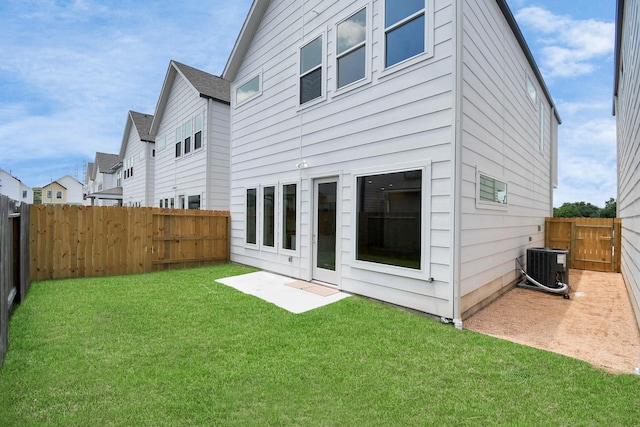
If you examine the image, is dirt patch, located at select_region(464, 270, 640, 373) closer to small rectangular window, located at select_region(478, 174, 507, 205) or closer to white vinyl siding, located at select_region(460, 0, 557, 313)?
white vinyl siding, located at select_region(460, 0, 557, 313)

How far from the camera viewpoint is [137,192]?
18594 mm

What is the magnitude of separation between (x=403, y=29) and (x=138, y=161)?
1825 cm

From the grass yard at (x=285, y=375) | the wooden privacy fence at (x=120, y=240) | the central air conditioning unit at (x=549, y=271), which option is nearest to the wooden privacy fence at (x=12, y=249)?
the grass yard at (x=285, y=375)

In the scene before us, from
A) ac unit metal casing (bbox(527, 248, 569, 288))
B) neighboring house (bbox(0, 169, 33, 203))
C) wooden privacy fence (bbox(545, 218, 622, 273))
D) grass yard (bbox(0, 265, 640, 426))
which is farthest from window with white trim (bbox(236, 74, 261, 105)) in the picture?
neighboring house (bbox(0, 169, 33, 203))

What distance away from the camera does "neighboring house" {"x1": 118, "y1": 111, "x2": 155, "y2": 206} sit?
1727 cm

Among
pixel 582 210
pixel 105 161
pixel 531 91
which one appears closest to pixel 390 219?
pixel 531 91

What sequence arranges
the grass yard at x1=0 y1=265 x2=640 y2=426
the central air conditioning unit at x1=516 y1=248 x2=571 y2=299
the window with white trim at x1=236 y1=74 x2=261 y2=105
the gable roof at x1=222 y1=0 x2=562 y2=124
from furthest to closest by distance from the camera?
the window with white trim at x1=236 y1=74 x2=261 y2=105 → the gable roof at x1=222 y1=0 x2=562 y2=124 → the central air conditioning unit at x1=516 y1=248 x2=571 y2=299 → the grass yard at x1=0 y1=265 x2=640 y2=426

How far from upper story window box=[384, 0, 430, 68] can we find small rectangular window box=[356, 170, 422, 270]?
1858 millimetres

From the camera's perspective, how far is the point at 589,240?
30.7 feet

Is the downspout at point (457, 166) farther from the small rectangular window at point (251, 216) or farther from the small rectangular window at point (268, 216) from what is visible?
the small rectangular window at point (251, 216)

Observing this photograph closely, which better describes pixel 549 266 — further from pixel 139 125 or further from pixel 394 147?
pixel 139 125

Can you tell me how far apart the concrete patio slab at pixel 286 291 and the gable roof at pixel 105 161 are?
93.8 feet

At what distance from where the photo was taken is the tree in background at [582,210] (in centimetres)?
3534

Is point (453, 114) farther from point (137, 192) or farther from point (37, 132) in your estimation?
point (37, 132)
